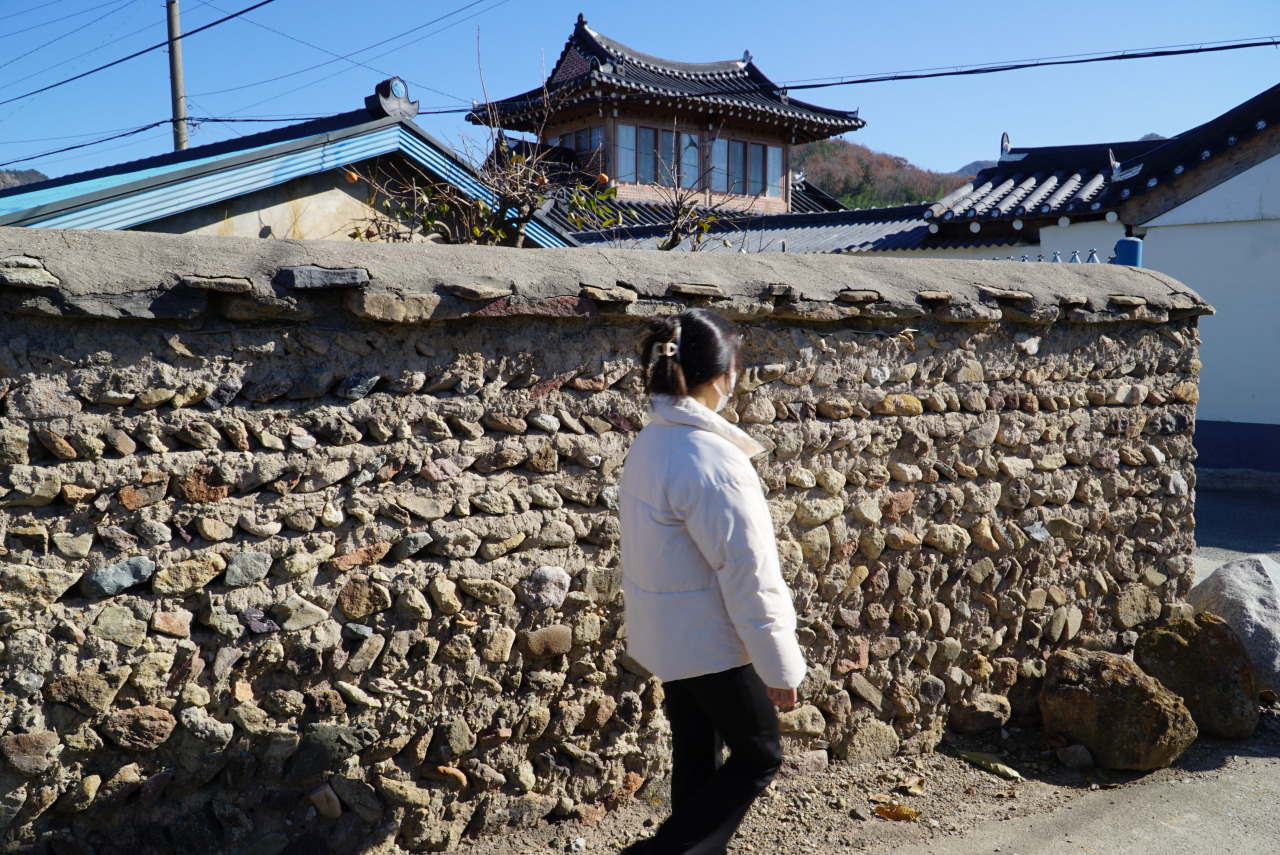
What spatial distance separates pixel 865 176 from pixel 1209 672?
30051 mm

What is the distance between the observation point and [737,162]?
55.6ft

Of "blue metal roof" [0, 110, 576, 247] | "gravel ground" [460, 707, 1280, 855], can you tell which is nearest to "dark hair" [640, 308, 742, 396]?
"gravel ground" [460, 707, 1280, 855]

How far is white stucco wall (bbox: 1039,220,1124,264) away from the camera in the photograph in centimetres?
1054

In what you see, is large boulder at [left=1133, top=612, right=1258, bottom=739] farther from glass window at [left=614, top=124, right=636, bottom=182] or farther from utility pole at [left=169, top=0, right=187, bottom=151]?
utility pole at [left=169, top=0, right=187, bottom=151]

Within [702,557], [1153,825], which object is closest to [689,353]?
[702,557]

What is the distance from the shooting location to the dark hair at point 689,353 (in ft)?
7.06

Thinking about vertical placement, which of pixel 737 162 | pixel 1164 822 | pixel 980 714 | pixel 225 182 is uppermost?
pixel 737 162

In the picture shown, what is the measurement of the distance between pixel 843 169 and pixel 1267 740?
1222 inches

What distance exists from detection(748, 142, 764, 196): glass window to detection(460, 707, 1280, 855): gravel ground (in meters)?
14.5

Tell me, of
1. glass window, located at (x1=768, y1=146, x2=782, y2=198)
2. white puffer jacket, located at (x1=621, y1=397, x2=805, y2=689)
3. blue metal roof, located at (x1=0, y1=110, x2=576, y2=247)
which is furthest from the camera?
glass window, located at (x1=768, y1=146, x2=782, y2=198)

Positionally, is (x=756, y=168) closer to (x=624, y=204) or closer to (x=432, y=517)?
(x=624, y=204)

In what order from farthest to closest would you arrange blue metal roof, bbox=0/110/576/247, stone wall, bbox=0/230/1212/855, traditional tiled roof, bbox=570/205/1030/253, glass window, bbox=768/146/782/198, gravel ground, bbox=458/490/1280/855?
glass window, bbox=768/146/782/198 → traditional tiled roof, bbox=570/205/1030/253 → blue metal roof, bbox=0/110/576/247 → gravel ground, bbox=458/490/1280/855 → stone wall, bbox=0/230/1212/855

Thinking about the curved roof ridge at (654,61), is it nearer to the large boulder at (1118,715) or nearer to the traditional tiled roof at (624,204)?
the traditional tiled roof at (624,204)

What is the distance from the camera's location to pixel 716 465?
6.61ft
